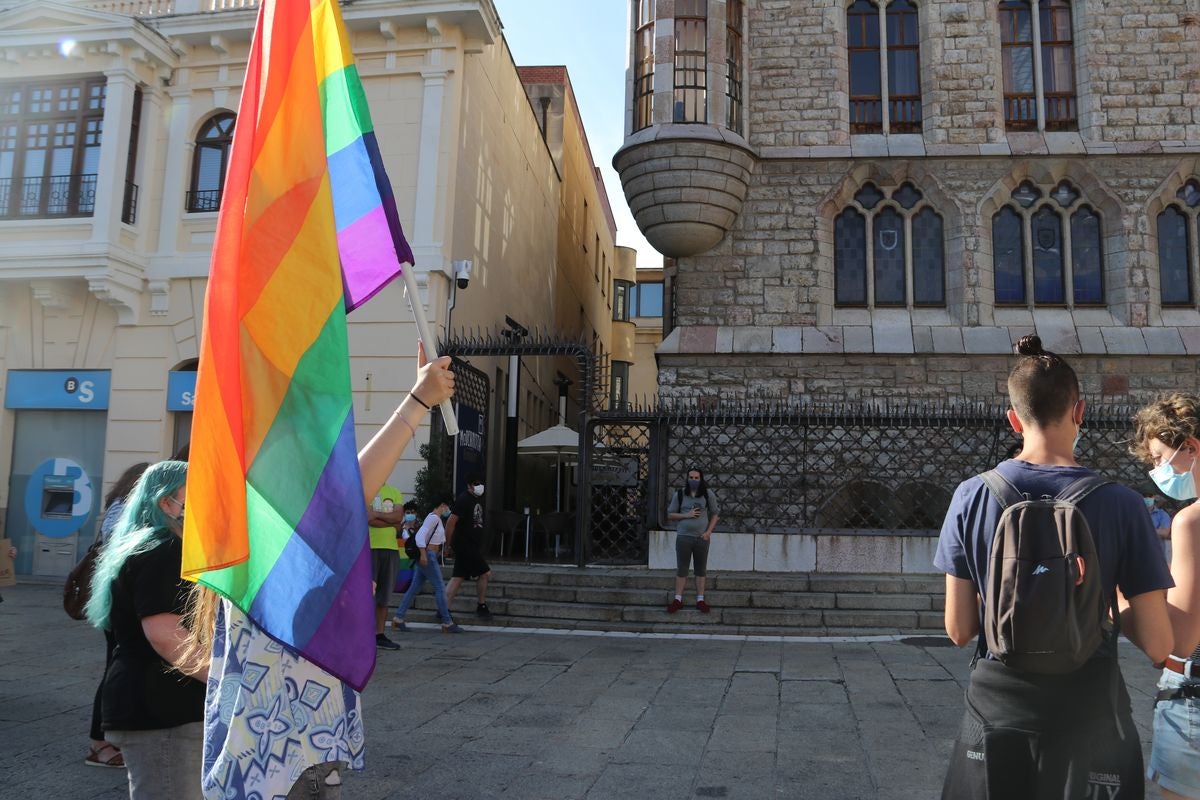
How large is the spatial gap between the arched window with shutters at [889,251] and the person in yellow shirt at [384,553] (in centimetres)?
1123

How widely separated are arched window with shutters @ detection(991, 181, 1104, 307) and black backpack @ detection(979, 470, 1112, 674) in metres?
16.7

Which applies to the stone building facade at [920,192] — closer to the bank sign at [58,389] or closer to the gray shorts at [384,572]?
the gray shorts at [384,572]

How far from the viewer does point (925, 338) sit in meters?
17.1

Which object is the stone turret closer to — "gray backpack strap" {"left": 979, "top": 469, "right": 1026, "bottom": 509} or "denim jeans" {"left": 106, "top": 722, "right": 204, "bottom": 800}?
"gray backpack strap" {"left": 979, "top": 469, "right": 1026, "bottom": 509}

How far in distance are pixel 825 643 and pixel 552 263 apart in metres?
18.4

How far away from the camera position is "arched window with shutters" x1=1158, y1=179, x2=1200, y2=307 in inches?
685

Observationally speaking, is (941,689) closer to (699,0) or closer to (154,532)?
(154,532)

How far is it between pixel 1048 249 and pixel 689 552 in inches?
429

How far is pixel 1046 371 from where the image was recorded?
104 inches


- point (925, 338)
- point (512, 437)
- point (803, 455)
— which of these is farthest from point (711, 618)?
point (512, 437)

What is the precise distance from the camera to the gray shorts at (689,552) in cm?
1133

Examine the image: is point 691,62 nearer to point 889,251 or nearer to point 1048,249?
point 889,251

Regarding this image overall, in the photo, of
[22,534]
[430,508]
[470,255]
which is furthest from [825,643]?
[22,534]

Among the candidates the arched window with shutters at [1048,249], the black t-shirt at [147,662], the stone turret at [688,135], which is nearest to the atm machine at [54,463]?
the stone turret at [688,135]
